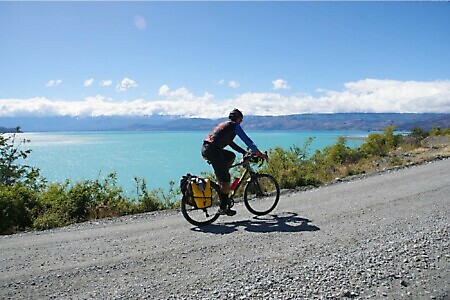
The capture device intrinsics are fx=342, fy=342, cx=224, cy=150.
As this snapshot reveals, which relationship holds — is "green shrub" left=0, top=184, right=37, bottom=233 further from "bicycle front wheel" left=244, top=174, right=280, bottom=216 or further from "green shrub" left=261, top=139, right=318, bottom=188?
"green shrub" left=261, top=139, right=318, bottom=188

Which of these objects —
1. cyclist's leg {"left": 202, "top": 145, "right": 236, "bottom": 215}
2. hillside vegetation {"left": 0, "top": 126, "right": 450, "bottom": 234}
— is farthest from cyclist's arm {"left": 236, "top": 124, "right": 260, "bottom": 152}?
hillside vegetation {"left": 0, "top": 126, "right": 450, "bottom": 234}

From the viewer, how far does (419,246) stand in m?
5.18

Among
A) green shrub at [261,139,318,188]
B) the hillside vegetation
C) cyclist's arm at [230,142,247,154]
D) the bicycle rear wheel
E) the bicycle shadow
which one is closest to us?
the bicycle shadow

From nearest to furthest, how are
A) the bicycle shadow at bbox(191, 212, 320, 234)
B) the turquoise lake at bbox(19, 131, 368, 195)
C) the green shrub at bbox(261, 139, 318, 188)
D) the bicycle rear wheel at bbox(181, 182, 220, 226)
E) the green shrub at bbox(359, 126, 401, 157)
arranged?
1. the bicycle shadow at bbox(191, 212, 320, 234)
2. the bicycle rear wheel at bbox(181, 182, 220, 226)
3. the green shrub at bbox(261, 139, 318, 188)
4. the turquoise lake at bbox(19, 131, 368, 195)
5. the green shrub at bbox(359, 126, 401, 157)

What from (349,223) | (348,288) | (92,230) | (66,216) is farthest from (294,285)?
(66,216)

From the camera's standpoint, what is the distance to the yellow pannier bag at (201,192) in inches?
272

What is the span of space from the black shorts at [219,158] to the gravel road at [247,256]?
1036 mm

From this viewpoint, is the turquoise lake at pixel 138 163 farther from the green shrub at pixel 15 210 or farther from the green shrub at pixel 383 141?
the green shrub at pixel 15 210

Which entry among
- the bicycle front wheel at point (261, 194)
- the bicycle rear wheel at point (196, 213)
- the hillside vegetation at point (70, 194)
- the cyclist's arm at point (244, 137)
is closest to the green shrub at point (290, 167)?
the hillside vegetation at point (70, 194)

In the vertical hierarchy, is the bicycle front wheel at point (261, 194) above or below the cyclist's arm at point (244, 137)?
below

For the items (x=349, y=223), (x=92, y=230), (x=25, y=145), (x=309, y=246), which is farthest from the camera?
(x=25, y=145)

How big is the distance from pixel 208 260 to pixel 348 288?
76.1 inches

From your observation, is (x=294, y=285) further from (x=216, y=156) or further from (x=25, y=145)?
(x=25, y=145)

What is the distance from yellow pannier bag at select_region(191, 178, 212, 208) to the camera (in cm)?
691
